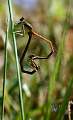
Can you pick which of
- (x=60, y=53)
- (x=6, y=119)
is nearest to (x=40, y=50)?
(x=6, y=119)

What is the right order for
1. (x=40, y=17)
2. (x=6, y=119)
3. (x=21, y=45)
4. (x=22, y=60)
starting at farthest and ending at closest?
1. (x=40, y=17)
2. (x=21, y=45)
3. (x=6, y=119)
4. (x=22, y=60)

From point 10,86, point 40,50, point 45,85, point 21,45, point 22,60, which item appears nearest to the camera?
point 22,60

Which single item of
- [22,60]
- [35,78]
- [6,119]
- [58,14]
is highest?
[58,14]

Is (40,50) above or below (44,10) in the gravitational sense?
below

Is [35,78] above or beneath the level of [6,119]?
above

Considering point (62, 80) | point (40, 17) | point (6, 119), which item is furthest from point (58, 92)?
point (40, 17)

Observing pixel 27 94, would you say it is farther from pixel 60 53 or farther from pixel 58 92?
pixel 60 53

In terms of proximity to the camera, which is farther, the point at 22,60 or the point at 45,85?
the point at 45,85

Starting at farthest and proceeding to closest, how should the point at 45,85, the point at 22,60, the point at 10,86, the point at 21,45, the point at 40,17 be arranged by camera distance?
the point at 40,17
the point at 21,45
the point at 45,85
the point at 10,86
the point at 22,60

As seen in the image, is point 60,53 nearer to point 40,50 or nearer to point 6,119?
point 6,119
